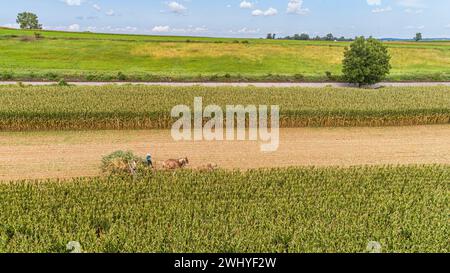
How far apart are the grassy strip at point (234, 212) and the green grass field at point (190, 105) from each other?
32.3 ft

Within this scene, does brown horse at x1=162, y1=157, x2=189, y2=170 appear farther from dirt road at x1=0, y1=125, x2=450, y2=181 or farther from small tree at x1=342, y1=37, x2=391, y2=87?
small tree at x1=342, y1=37, x2=391, y2=87

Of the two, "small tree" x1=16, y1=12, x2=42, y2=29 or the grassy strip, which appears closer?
the grassy strip

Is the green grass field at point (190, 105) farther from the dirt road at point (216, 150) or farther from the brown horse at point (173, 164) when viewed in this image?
the brown horse at point (173, 164)

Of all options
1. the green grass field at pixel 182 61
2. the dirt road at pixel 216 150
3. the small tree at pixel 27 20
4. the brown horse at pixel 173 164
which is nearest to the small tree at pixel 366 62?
the green grass field at pixel 182 61

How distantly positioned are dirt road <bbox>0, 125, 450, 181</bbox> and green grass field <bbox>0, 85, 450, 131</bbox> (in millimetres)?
986

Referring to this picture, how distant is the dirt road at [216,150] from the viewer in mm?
18062

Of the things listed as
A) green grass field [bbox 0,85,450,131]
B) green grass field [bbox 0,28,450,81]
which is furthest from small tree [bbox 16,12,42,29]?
green grass field [bbox 0,85,450,131]

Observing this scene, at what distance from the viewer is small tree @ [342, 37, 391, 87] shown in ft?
135

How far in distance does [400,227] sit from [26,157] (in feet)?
56.7

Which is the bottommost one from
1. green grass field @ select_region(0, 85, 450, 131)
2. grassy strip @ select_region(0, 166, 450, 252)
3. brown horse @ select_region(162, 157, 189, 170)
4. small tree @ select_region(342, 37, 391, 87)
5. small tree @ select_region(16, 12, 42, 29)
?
grassy strip @ select_region(0, 166, 450, 252)

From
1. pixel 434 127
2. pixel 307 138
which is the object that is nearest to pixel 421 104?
pixel 434 127
